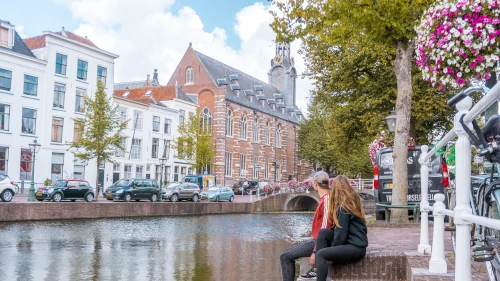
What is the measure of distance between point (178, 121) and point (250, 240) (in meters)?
37.1

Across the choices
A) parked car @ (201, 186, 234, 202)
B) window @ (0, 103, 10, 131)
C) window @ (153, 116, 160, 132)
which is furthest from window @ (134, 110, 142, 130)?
window @ (0, 103, 10, 131)

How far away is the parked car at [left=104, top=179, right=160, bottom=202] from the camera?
104ft

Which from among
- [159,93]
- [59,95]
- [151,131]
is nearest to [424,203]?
[59,95]

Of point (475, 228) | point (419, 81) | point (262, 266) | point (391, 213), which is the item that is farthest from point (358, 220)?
point (419, 81)

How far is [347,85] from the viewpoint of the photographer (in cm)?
2652

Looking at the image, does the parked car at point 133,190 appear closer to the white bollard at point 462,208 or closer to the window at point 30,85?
the window at point 30,85

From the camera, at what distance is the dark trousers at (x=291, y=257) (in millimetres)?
5961

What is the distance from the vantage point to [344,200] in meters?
5.30

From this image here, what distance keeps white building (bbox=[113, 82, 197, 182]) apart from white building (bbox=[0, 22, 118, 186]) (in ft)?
11.9

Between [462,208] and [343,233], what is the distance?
8.85ft

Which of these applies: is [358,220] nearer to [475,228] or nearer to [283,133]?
[475,228]

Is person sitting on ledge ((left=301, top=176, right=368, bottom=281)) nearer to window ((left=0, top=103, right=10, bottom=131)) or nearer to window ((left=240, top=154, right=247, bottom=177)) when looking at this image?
window ((left=0, top=103, right=10, bottom=131))

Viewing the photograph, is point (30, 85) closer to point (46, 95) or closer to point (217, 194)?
point (46, 95)

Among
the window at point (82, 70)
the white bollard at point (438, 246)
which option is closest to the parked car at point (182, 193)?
the window at point (82, 70)
